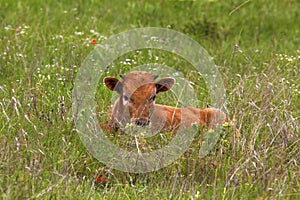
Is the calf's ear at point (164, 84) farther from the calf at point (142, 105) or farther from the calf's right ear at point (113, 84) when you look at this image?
the calf's right ear at point (113, 84)

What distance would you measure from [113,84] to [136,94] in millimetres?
349

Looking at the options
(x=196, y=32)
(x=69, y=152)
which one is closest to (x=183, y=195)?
(x=69, y=152)

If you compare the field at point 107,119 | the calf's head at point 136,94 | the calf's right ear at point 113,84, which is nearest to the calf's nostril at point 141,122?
the calf's head at point 136,94

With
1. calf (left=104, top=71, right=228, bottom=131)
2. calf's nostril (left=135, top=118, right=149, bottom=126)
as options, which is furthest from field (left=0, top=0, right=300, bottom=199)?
calf's nostril (left=135, top=118, right=149, bottom=126)

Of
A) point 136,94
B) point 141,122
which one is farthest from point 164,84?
point 141,122

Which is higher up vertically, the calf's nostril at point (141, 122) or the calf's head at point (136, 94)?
the calf's head at point (136, 94)

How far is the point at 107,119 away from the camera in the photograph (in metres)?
6.50

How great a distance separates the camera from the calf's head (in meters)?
6.53

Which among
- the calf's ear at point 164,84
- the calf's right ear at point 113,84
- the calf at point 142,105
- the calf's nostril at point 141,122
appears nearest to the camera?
the calf's nostril at point 141,122

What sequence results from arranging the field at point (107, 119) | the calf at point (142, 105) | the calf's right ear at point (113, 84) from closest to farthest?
1. the field at point (107, 119)
2. the calf at point (142, 105)
3. the calf's right ear at point (113, 84)

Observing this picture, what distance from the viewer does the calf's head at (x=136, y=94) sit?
6527 millimetres

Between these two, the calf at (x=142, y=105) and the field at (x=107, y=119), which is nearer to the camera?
the field at (x=107, y=119)

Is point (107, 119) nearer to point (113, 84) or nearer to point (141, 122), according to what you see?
point (141, 122)

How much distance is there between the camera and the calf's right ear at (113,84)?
22.1ft
